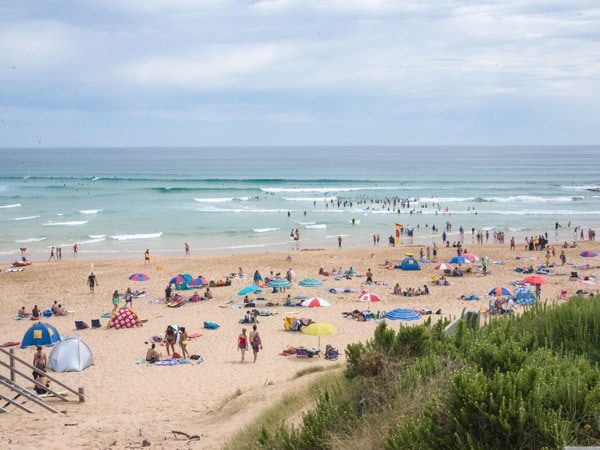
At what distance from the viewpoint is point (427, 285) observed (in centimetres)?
2594

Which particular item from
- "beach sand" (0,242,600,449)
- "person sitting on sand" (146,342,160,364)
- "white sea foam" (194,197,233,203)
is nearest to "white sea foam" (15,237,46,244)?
"beach sand" (0,242,600,449)

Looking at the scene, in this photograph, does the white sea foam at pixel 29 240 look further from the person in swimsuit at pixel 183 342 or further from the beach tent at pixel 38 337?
the person in swimsuit at pixel 183 342

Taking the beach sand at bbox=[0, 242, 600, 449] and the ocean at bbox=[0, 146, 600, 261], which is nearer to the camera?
→ the beach sand at bbox=[0, 242, 600, 449]

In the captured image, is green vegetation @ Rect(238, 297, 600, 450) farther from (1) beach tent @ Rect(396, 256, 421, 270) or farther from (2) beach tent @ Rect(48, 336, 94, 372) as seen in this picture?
(1) beach tent @ Rect(396, 256, 421, 270)

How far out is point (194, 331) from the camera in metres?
19.0

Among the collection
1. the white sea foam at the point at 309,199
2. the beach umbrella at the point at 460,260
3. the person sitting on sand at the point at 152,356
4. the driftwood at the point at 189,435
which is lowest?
the person sitting on sand at the point at 152,356

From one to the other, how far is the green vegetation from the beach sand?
2993 millimetres

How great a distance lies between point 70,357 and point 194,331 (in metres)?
4.88

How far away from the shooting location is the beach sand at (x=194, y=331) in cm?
970

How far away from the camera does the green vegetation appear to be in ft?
15.2

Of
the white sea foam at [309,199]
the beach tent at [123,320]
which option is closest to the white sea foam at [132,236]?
the beach tent at [123,320]

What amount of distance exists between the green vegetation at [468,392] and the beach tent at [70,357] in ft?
27.9

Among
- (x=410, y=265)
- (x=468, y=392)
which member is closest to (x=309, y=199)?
(x=410, y=265)

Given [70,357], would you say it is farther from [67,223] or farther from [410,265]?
[67,223]
